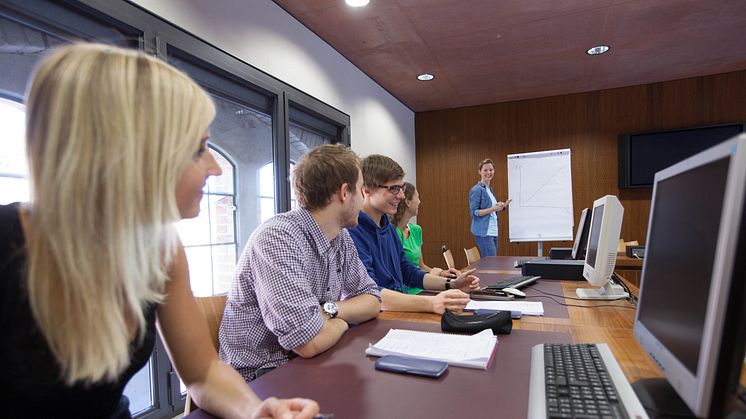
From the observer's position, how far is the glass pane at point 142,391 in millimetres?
2119

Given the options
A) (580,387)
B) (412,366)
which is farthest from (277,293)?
(580,387)

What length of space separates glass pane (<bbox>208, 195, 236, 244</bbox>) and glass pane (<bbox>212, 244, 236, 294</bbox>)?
5 centimetres

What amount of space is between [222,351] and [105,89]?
826 millimetres

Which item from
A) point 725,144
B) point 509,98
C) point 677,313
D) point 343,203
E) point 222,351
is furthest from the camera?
point 509,98

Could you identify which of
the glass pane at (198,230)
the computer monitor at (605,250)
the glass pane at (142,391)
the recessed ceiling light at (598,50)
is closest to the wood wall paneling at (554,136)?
the recessed ceiling light at (598,50)

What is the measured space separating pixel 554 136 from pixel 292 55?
3.84 meters

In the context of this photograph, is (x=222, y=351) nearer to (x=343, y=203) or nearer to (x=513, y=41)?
(x=343, y=203)

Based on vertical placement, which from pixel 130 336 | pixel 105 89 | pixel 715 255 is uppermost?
pixel 105 89

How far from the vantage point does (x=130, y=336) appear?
0.74 metres

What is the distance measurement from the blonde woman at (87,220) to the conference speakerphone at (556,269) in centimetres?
194

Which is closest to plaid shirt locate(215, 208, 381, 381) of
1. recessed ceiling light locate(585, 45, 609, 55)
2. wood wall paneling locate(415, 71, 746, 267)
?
recessed ceiling light locate(585, 45, 609, 55)

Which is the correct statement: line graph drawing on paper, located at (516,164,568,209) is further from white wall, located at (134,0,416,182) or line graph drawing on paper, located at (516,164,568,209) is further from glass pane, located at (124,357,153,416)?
glass pane, located at (124,357,153,416)

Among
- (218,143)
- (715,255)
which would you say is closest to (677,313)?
(715,255)

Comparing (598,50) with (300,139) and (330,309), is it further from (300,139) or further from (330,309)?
(330,309)
